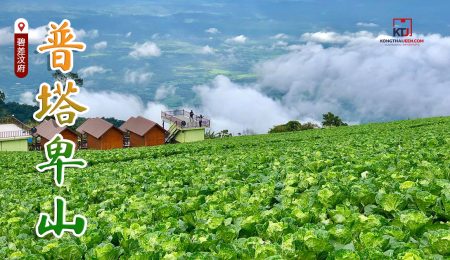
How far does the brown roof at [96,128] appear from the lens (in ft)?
171

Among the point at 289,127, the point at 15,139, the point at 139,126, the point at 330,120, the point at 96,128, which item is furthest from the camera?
the point at 330,120

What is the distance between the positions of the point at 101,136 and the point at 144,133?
4.67 meters

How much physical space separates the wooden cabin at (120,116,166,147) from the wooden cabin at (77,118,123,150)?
164cm

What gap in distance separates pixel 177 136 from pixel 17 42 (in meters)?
40.8

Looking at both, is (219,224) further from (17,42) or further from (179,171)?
(17,42)

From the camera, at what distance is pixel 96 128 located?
2105 inches

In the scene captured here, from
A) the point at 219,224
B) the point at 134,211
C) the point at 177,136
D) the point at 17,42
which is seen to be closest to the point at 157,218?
the point at 134,211

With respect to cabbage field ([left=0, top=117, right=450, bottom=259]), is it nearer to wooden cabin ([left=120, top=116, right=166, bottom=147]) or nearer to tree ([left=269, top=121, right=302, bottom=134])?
wooden cabin ([left=120, top=116, right=166, bottom=147])

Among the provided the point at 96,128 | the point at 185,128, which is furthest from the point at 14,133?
the point at 185,128

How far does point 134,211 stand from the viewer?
666 cm

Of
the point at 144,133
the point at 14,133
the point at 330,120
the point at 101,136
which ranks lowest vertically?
the point at 101,136

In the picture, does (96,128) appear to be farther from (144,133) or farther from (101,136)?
(144,133)

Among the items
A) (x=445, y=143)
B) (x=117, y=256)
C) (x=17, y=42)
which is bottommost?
(x=117, y=256)

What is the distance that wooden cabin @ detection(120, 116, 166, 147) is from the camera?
54562mm
